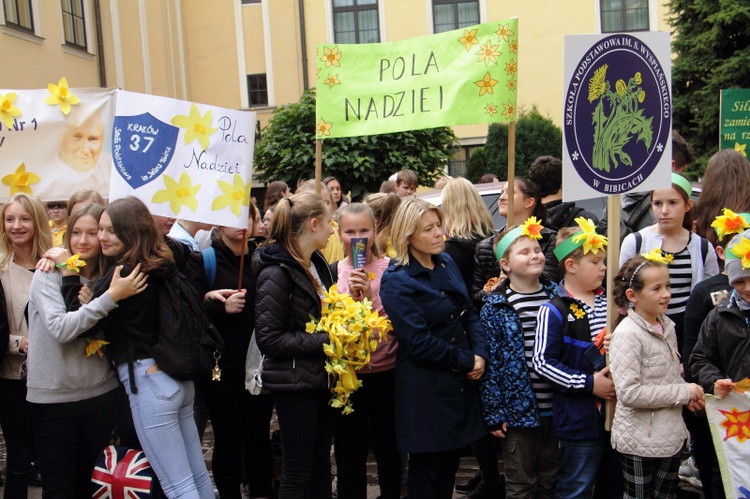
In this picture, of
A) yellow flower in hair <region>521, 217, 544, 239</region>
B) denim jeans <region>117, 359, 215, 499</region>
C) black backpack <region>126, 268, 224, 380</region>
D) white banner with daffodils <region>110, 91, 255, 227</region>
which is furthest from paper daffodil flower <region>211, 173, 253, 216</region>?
yellow flower in hair <region>521, 217, 544, 239</region>

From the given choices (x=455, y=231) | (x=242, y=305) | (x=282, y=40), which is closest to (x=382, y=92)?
(x=455, y=231)

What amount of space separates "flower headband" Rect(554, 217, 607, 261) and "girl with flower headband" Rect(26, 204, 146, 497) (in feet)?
7.33

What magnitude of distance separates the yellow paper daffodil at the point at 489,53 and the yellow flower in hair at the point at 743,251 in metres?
2.07

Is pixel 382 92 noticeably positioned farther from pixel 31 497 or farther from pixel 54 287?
pixel 31 497

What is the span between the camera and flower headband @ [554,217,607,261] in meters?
4.02

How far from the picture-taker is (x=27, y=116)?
5164 millimetres

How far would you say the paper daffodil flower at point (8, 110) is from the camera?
508 centimetres

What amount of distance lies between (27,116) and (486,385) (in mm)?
3564

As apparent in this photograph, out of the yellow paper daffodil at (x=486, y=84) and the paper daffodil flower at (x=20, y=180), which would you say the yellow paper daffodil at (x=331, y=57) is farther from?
the paper daffodil flower at (x=20, y=180)

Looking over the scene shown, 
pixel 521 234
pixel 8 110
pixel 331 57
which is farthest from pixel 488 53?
pixel 8 110

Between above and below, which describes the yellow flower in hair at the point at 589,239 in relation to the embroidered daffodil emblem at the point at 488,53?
below

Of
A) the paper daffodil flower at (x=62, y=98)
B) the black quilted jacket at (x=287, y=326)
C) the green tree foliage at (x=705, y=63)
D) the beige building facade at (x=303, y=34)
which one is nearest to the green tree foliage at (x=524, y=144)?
the beige building facade at (x=303, y=34)

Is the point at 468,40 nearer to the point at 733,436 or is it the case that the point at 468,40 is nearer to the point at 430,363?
the point at 430,363

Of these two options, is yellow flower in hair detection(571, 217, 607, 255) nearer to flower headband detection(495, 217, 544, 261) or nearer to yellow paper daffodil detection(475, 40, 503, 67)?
flower headband detection(495, 217, 544, 261)
